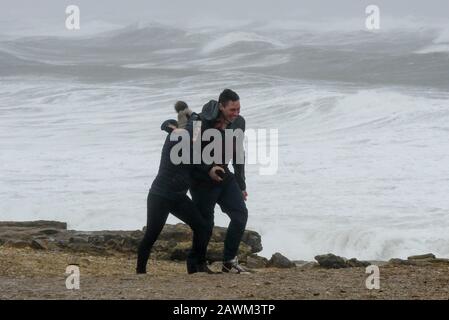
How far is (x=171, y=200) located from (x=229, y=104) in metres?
0.81

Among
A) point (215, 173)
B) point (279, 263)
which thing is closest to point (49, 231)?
point (279, 263)

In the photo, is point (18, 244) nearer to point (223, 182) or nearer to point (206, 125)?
point (223, 182)

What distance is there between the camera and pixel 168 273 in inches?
388

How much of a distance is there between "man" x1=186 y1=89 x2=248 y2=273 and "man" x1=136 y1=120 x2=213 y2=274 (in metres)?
0.09

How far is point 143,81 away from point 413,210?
22750 mm

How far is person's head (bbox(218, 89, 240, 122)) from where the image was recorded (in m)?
8.06

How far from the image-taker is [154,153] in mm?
22469

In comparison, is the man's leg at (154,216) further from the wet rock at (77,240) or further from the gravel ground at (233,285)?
the wet rock at (77,240)

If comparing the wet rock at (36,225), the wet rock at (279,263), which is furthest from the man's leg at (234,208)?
the wet rock at (36,225)

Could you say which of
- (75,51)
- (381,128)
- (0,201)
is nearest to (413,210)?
(0,201)

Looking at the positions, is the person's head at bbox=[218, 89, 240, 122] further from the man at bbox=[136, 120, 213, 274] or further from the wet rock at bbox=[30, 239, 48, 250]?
the wet rock at bbox=[30, 239, 48, 250]

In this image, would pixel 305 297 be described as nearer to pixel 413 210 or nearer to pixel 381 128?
pixel 413 210

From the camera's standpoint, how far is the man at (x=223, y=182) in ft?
26.7

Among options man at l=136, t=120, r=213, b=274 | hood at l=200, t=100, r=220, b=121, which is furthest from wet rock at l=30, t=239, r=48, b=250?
hood at l=200, t=100, r=220, b=121
